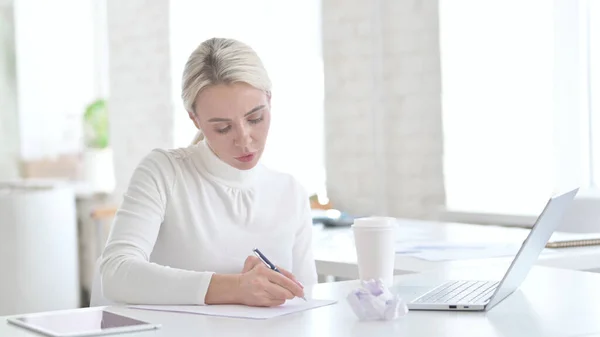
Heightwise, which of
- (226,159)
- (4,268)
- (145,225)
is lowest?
(4,268)

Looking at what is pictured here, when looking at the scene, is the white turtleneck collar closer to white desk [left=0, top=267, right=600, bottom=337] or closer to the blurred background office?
white desk [left=0, top=267, right=600, bottom=337]

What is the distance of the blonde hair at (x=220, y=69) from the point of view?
1.92 m

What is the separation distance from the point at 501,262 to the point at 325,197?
240 centimetres

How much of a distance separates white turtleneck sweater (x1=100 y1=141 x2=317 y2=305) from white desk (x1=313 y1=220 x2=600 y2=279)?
176 mm

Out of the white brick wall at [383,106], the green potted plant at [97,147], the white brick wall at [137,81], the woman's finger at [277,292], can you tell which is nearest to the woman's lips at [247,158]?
the woman's finger at [277,292]

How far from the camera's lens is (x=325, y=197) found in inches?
178

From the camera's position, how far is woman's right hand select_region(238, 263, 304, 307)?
158 centimetres

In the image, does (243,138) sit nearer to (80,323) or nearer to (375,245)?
(375,245)

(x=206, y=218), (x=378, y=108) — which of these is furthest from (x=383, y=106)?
(x=206, y=218)

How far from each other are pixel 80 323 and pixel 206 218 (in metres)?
0.56

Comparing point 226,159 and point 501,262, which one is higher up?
point 226,159

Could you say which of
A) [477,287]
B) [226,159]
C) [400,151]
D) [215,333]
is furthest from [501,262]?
[400,151]

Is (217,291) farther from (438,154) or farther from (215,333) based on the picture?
(438,154)

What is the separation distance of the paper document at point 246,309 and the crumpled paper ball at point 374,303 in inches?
5.5
